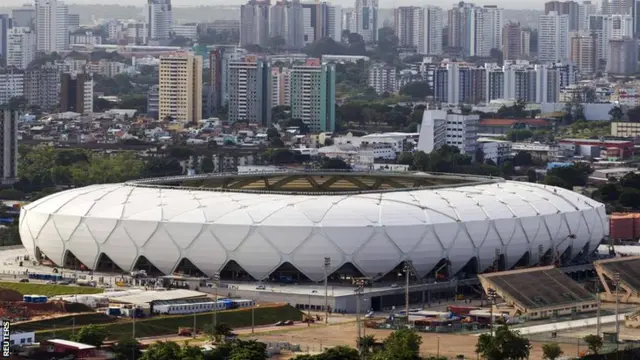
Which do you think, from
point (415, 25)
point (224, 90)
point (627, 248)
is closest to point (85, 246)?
point (627, 248)

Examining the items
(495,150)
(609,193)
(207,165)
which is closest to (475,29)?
(495,150)

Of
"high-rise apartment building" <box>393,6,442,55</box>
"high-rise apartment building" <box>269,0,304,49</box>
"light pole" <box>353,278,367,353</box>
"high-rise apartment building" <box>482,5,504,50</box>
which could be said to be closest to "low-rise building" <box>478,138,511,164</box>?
"light pole" <box>353,278,367,353</box>

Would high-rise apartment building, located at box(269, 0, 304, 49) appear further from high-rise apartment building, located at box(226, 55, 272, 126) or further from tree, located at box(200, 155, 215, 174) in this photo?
tree, located at box(200, 155, 215, 174)

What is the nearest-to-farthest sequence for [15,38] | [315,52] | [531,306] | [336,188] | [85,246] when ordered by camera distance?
1. [531,306]
2. [85,246]
3. [336,188]
4. [15,38]
5. [315,52]

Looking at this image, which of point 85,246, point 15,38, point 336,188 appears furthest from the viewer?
point 15,38

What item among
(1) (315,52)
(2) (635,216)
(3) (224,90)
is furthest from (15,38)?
(2) (635,216)

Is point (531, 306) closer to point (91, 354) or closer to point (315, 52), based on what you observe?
point (91, 354)

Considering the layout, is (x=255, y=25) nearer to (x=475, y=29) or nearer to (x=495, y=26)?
(x=475, y=29)

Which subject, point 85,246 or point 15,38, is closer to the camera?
point 85,246
